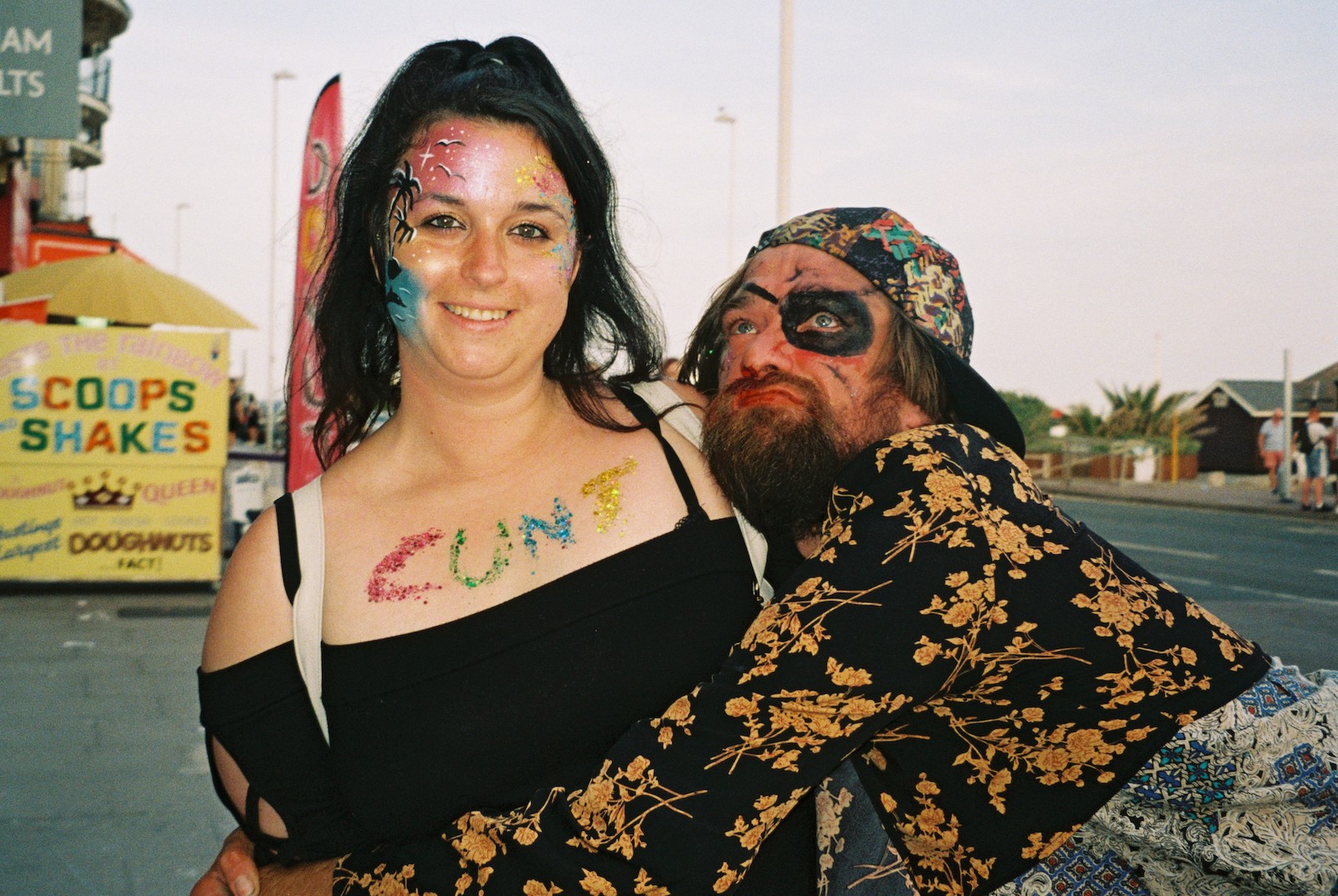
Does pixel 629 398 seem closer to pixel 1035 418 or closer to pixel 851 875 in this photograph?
pixel 851 875

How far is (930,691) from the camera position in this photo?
5.38 feet

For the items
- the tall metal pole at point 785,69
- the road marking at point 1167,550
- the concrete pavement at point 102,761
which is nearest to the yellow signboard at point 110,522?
the concrete pavement at point 102,761

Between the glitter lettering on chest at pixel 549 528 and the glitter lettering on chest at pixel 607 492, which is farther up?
the glitter lettering on chest at pixel 607 492

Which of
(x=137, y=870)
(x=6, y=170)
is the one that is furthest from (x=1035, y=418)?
(x=137, y=870)

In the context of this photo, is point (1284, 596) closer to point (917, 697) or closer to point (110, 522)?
point (110, 522)

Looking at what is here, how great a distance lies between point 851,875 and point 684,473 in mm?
697

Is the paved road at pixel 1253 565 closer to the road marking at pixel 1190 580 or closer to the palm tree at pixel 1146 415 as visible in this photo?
the road marking at pixel 1190 580

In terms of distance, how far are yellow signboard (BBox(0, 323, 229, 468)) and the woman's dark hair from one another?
695 cm

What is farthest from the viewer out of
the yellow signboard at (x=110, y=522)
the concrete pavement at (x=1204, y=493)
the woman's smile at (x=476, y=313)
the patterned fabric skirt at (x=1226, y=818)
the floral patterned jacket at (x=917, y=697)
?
the concrete pavement at (x=1204, y=493)

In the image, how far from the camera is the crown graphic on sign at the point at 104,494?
8.70 m

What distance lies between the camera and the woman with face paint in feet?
5.96

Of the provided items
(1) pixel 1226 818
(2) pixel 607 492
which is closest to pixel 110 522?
(2) pixel 607 492

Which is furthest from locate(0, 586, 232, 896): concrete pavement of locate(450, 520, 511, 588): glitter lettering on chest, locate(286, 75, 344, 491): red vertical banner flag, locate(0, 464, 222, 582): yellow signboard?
locate(450, 520, 511, 588): glitter lettering on chest

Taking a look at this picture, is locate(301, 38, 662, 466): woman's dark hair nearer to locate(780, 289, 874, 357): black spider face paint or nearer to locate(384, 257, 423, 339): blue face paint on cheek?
locate(384, 257, 423, 339): blue face paint on cheek
